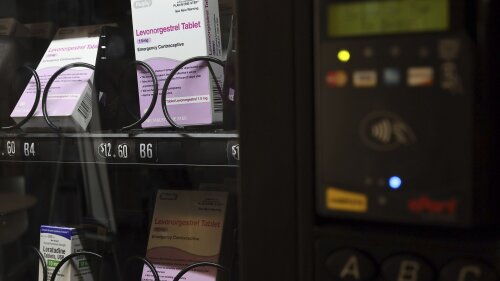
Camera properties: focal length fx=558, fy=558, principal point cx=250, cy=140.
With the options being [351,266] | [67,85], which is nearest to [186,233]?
[67,85]

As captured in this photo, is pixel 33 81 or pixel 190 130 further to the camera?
pixel 33 81

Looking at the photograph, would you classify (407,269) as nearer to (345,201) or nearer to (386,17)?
(345,201)

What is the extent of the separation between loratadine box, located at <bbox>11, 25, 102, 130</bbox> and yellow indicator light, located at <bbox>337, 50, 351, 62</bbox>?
1.66 ft

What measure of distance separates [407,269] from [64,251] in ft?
2.01

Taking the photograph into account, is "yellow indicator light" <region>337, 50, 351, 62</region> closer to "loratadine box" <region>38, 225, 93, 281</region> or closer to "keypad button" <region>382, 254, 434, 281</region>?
"keypad button" <region>382, 254, 434, 281</region>

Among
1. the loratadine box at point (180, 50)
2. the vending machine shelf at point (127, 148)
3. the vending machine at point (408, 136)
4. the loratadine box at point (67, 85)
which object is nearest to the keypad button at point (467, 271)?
the vending machine at point (408, 136)

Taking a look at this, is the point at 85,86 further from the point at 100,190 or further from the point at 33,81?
the point at 100,190

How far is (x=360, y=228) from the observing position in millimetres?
407

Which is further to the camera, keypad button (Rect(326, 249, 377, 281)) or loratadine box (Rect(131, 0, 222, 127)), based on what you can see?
loratadine box (Rect(131, 0, 222, 127))

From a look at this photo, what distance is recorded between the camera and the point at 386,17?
0.38 meters

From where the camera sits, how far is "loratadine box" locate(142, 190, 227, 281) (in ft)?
2.53

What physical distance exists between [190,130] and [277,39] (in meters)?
0.32

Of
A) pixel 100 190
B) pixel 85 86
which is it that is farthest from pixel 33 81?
pixel 100 190

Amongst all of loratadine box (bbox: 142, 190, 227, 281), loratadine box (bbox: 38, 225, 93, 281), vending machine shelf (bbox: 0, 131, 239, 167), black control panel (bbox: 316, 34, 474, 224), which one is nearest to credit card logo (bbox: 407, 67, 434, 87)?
black control panel (bbox: 316, 34, 474, 224)
